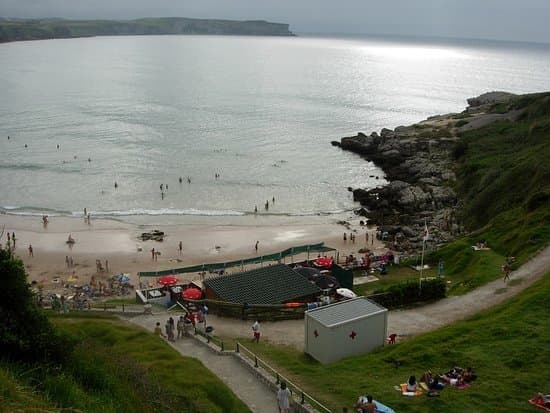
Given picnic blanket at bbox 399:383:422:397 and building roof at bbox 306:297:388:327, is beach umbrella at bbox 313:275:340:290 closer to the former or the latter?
building roof at bbox 306:297:388:327

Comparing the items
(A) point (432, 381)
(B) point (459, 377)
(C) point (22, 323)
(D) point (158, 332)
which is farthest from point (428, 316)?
(C) point (22, 323)

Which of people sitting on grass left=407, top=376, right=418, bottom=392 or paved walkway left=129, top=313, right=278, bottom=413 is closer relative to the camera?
people sitting on grass left=407, top=376, right=418, bottom=392

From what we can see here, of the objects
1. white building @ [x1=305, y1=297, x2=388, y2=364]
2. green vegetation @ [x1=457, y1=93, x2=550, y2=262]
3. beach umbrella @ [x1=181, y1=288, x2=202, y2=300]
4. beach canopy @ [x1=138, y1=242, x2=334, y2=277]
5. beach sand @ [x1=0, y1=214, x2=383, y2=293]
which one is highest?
green vegetation @ [x1=457, y1=93, x2=550, y2=262]

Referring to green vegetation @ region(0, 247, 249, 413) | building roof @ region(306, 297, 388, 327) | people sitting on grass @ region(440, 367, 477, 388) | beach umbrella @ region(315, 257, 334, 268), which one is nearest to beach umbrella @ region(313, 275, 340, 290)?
beach umbrella @ region(315, 257, 334, 268)

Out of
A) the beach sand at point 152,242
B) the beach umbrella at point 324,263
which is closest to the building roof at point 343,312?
the beach umbrella at point 324,263

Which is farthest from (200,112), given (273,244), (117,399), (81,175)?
(117,399)

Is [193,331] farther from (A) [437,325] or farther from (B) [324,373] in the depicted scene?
(A) [437,325]

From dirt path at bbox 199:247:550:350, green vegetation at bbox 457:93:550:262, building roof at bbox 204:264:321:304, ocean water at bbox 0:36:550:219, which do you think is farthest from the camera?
ocean water at bbox 0:36:550:219

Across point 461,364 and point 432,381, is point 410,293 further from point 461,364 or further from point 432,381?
point 432,381
